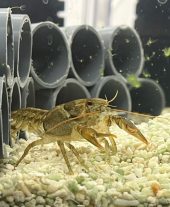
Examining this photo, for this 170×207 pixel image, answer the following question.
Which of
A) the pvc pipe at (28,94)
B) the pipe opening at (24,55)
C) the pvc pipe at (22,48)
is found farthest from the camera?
the pvc pipe at (28,94)

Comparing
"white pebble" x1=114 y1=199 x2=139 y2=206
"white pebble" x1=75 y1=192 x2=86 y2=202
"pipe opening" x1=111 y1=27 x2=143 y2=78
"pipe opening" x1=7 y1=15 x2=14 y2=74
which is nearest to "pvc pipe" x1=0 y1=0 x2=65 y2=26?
"pipe opening" x1=7 y1=15 x2=14 y2=74

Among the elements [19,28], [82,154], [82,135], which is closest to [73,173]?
[82,135]

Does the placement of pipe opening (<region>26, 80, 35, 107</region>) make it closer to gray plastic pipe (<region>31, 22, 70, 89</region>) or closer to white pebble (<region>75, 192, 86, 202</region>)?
gray plastic pipe (<region>31, 22, 70, 89</region>)

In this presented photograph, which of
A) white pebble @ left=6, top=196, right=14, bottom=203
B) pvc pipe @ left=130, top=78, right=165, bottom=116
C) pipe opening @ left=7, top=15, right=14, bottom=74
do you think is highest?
pipe opening @ left=7, top=15, right=14, bottom=74

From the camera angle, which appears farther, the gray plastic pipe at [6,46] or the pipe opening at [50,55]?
the pipe opening at [50,55]

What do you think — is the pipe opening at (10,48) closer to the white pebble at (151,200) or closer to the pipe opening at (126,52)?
the white pebble at (151,200)

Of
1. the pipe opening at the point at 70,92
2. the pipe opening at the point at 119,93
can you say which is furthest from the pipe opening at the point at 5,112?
the pipe opening at the point at 119,93
